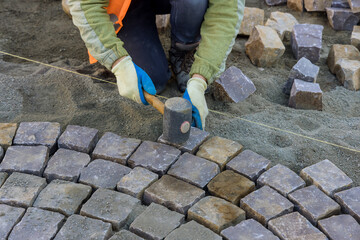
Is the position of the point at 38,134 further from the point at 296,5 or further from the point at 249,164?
the point at 296,5

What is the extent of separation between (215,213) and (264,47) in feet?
6.72

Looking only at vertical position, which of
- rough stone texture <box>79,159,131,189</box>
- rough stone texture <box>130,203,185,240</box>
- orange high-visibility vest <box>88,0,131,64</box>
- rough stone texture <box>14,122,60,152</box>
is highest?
orange high-visibility vest <box>88,0,131,64</box>

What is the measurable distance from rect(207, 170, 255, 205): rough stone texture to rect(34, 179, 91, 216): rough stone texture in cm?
75

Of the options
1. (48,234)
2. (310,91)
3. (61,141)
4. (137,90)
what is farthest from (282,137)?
(48,234)

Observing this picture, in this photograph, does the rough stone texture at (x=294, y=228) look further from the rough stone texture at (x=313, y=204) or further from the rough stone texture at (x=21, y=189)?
the rough stone texture at (x=21, y=189)

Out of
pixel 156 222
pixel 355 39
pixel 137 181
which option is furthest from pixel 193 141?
pixel 355 39

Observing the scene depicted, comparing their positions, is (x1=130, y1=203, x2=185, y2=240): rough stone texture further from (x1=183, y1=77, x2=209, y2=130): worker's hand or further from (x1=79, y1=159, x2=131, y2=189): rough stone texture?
(x1=183, y1=77, x2=209, y2=130): worker's hand

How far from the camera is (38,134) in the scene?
9.50ft

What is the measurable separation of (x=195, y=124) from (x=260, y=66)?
4.40 feet

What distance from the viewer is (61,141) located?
285 cm

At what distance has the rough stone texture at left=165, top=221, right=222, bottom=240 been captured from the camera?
7.20 feet

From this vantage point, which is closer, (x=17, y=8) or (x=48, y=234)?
(x=48, y=234)

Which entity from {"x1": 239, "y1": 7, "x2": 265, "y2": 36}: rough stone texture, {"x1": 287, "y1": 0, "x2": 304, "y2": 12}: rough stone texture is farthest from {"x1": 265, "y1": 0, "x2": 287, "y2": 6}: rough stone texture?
{"x1": 239, "y1": 7, "x2": 265, "y2": 36}: rough stone texture

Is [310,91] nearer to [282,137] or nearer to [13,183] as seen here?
[282,137]
